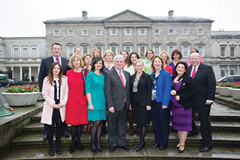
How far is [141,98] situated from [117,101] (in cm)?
58

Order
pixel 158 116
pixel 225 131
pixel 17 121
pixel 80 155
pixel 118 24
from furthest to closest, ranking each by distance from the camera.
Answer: pixel 118 24
pixel 225 131
pixel 17 121
pixel 158 116
pixel 80 155

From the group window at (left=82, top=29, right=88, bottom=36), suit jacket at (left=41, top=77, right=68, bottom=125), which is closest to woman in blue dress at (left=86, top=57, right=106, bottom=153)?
suit jacket at (left=41, top=77, right=68, bottom=125)

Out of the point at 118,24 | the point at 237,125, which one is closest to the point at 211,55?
the point at 118,24

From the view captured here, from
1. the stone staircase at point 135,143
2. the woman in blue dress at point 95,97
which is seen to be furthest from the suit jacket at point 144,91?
the stone staircase at point 135,143

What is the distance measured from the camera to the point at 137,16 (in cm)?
3328

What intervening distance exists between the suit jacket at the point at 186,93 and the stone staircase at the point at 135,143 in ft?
3.65

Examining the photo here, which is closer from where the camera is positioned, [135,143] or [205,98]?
[205,98]

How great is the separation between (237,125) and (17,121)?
6.26m

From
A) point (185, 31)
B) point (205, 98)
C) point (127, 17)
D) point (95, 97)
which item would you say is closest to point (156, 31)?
point (185, 31)

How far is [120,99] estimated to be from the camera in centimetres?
349

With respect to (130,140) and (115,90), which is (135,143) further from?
(115,90)

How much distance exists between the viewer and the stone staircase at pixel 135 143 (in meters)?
3.42

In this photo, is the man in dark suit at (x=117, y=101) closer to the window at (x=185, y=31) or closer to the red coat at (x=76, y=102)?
the red coat at (x=76, y=102)

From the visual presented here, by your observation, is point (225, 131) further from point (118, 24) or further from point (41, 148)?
point (118, 24)
